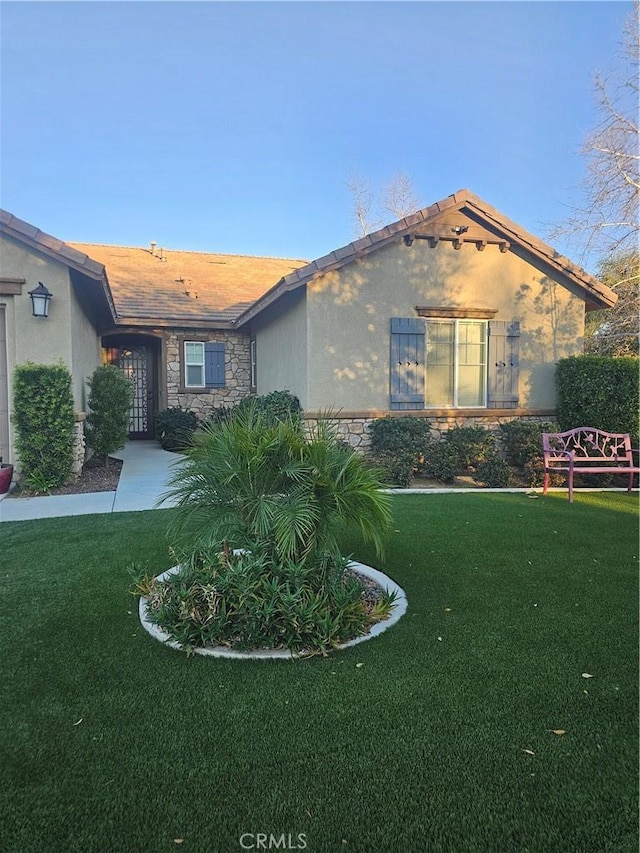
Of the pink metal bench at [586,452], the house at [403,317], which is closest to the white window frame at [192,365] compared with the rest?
the house at [403,317]

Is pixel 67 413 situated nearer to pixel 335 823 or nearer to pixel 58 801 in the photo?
pixel 58 801

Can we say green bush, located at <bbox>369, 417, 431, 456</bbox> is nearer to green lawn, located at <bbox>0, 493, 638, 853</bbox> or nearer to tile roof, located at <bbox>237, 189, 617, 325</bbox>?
tile roof, located at <bbox>237, 189, 617, 325</bbox>

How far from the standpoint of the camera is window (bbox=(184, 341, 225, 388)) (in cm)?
1404

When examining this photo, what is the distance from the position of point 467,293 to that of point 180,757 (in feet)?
29.6

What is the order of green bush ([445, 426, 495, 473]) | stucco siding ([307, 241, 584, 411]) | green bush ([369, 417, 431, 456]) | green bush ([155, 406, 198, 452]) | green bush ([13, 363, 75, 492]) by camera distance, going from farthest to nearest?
1. green bush ([155, 406, 198, 452])
2. stucco siding ([307, 241, 584, 411])
3. green bush ([445, 426, 495, 473])
4. green bush ([369, 417, 431, 456])
5. green bush ([13, 363, 75, 492])

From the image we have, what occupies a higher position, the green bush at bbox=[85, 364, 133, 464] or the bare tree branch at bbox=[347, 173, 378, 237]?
the bare tree branch at bbox=[347, 173, 378, 237]

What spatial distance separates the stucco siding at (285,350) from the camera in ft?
30.8

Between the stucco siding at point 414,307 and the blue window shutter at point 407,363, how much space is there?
0.47ft

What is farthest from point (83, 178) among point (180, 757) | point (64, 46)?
point (180, 757)
